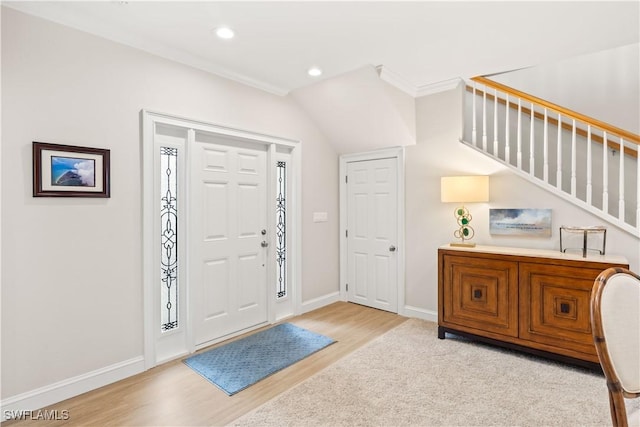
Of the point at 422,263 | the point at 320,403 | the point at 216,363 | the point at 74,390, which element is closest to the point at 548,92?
the point at 422,263

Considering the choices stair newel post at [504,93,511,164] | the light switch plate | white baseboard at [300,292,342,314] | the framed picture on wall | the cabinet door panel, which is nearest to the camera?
the framed picture on wall

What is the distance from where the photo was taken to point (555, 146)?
337 cm

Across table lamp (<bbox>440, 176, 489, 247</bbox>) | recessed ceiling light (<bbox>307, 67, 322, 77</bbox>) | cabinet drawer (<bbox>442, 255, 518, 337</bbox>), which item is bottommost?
cabinet drawer (<bbox>442, 255, 518, 337</bbox>)

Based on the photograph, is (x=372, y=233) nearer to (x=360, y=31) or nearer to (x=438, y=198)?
(x=438, y=198)

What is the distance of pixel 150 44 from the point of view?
2.65m

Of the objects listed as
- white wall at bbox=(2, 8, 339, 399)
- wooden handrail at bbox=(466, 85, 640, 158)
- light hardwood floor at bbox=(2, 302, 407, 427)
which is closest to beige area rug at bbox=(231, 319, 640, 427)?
light hardwood floor at bbox=(2, 302, 407, 427)

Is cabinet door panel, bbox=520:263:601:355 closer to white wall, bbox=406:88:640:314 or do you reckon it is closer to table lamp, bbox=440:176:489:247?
white wall, bbox=406:88:640:314

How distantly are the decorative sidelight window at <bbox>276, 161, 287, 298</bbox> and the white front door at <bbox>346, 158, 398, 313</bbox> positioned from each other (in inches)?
39.8

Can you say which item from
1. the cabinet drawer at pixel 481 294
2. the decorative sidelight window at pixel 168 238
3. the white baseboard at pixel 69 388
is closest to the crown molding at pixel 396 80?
the cabinet drawer at pixel 481 294

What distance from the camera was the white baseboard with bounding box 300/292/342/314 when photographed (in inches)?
162

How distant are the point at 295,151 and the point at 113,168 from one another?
1952 mm

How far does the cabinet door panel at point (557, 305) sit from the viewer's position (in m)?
2.54

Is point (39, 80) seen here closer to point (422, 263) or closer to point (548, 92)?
point (422, 263)

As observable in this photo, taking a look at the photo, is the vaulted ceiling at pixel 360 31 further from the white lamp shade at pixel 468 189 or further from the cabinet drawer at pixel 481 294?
the cabinet drawer at pixel 481 294
